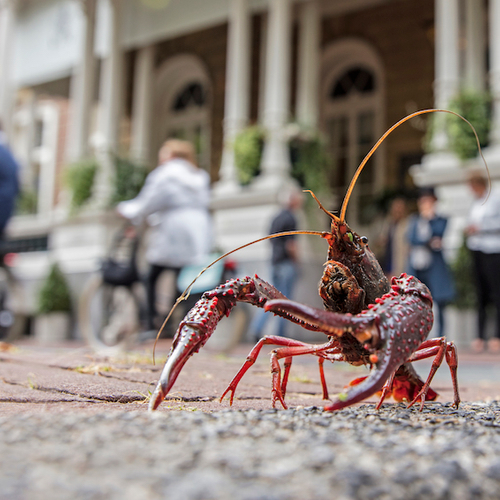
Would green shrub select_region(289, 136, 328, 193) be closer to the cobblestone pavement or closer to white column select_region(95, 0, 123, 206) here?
white column select_region(95, 0, 123, 206)

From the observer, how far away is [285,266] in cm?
698

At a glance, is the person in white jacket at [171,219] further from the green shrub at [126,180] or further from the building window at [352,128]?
the building window at [352,128]

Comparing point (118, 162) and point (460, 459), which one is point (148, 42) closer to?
point (118, 162)

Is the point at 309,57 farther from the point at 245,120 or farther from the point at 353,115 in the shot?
the point at 353,115

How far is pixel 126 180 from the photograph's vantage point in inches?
411

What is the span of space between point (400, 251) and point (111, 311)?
3386 millimetres

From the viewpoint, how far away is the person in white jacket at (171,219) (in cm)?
543

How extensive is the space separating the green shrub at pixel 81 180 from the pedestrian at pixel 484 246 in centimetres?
629

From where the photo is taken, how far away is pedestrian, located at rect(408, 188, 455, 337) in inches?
→ 251

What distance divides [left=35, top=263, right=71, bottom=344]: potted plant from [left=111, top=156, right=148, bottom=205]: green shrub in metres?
1.49

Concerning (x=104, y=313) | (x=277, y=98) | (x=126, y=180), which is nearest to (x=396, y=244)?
(x=277, y=98)

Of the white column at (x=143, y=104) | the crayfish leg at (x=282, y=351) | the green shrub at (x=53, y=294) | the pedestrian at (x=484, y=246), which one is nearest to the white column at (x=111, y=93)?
the white column at (x=143, y=104)

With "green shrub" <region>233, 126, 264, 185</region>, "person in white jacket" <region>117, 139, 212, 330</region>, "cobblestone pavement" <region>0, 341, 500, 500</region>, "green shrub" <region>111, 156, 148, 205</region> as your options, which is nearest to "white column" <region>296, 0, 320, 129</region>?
"green shrub" <region>233, 126, 264, 185</region>

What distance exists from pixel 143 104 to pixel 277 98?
154 inches
